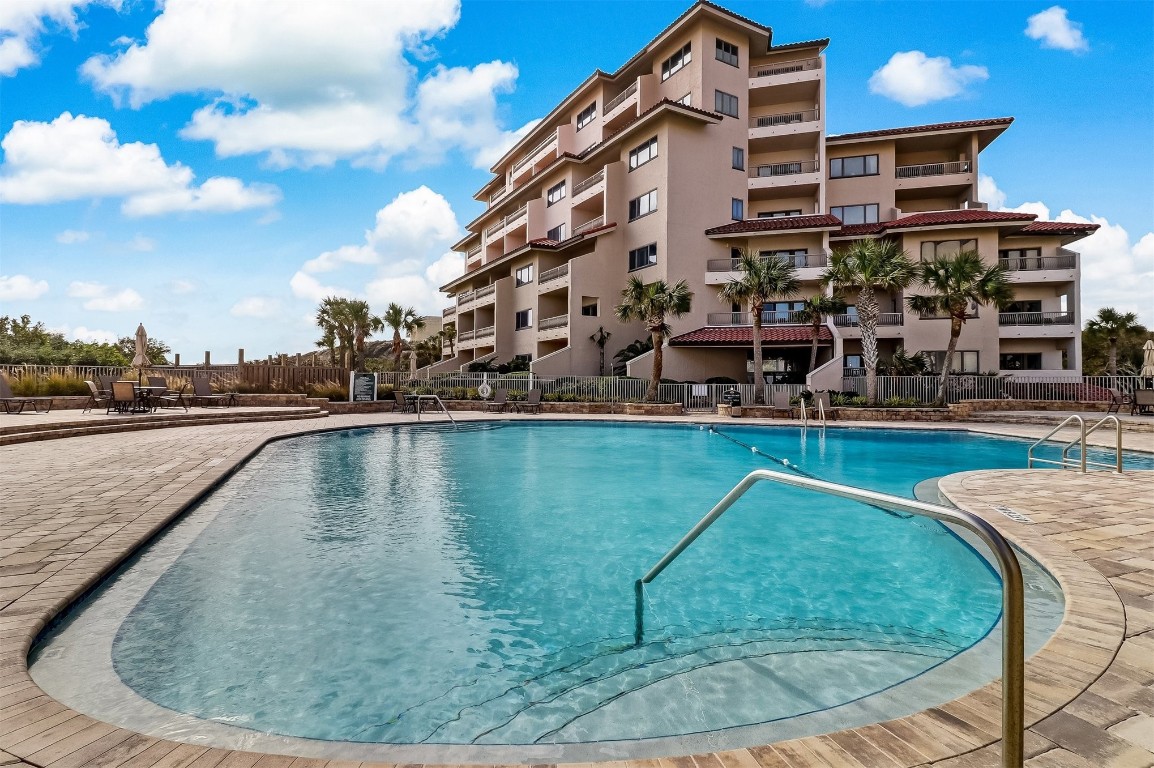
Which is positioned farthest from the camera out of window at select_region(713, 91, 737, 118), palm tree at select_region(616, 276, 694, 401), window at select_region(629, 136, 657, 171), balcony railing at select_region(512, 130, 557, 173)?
balcony railing at select_region(512, 130, 557, 173)

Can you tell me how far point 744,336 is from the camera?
3059 centimetres

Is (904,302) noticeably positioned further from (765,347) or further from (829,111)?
(829,111)

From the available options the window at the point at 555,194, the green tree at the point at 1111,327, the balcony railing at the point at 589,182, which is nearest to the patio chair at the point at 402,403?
the balcony railing at the point at 589,182

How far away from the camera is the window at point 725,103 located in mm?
34000

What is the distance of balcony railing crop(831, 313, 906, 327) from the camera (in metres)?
32.2

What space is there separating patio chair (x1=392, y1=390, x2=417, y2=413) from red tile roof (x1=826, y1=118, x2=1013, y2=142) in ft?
104

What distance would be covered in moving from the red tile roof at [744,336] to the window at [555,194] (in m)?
16.5

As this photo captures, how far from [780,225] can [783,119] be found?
9036 millimetres

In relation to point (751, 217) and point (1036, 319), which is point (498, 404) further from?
point (1036, 319)

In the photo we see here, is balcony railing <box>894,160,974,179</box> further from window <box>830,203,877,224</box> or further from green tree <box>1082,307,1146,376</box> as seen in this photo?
green tree <box>1082,307,1146,376</box>

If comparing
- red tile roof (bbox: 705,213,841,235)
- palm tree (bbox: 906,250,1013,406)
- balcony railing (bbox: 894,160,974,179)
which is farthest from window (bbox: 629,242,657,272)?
balcony railing (bbox: 894,160,974,179)

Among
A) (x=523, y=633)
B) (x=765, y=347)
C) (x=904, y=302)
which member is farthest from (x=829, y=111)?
(x=523, y=633)

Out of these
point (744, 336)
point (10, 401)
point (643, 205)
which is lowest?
point (10, 401)

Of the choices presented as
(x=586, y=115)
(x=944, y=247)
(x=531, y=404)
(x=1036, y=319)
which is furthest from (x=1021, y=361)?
(x=586, y=115)
